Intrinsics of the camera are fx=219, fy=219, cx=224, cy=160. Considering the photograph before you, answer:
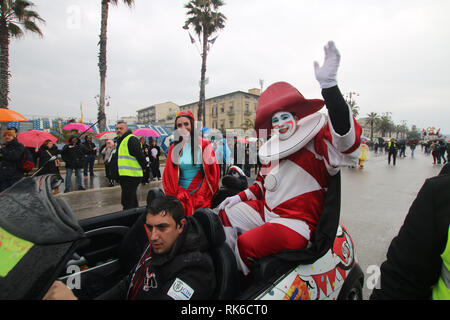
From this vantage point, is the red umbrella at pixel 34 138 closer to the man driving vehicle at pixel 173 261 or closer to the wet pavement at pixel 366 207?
the wet pavement at pixel 366 207

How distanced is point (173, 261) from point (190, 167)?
1423 mm

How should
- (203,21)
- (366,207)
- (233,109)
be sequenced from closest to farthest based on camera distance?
(366,207), (203,21), (233,109)

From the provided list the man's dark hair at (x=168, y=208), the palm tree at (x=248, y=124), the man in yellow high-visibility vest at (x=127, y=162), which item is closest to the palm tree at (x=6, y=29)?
the man in yellow high-visibility vest at (x=127, y=162)

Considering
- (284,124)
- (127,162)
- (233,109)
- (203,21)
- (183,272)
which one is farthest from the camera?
(233,109)

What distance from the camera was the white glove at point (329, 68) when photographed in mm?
1308

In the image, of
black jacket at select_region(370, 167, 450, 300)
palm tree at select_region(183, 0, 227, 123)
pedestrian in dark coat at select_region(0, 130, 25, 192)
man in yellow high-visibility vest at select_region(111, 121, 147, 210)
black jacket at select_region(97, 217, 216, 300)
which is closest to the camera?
black jacket at select_region(370, 167, 450, 300)

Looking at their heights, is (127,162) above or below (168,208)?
above

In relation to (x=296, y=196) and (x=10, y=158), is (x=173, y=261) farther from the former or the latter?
(x=10, y=158)

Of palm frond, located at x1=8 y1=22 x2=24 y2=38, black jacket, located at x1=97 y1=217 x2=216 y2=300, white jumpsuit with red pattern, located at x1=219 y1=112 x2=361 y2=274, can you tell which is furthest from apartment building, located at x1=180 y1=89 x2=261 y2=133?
black jacket, located at x1=97 y1=217 x2=216 y2=300

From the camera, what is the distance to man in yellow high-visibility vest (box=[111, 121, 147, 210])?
3.52m

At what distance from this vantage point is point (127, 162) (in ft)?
11.6

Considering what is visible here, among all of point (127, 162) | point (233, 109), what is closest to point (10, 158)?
point (127, 162)

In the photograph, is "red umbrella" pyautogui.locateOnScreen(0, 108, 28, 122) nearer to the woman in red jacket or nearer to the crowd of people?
the woman in red jacket

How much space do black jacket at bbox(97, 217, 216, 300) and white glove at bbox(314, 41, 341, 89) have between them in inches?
45.5
